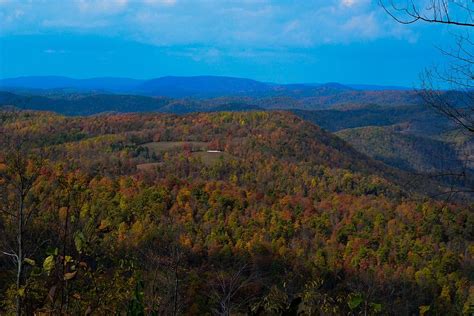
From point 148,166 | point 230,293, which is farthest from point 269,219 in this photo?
point 230,293

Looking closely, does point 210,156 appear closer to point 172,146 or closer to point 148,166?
point 172,146

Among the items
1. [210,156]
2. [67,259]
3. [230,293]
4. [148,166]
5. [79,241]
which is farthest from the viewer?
[210,156]

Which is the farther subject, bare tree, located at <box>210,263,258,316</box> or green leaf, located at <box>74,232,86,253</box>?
bare tree, located at <box>210,263,258,316</box>

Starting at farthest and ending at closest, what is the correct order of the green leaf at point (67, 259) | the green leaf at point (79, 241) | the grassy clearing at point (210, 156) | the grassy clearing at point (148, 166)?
the grassy clearing at point (210, 156), the grassy clearing at point (148, 166), the green leaf at point (67, 259), the green leaf at point (79, 241)

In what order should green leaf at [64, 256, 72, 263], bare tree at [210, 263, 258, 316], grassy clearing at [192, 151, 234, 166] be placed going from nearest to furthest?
green leaf at [64, 256, 72, 263]
bare tree at [210, 263, 258, 316]
grassy clearing at [192, 151, 234, 166]

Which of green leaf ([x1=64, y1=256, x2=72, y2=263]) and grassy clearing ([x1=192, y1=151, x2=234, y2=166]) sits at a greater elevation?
green leaf ([x1=64, y1=256, x2=72, y2=263])

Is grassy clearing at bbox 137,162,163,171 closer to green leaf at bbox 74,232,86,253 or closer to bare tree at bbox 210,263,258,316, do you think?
bare tree at bbox 210,263,258,316

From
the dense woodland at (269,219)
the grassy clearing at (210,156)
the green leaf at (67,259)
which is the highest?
the green leaf at (67,259)

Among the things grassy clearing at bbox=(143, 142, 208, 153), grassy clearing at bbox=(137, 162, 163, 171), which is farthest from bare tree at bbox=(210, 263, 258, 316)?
grassy clearing at bbox=(143, 142, 208, 153)

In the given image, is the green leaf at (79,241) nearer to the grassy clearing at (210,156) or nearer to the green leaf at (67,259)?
the green leaf at (67,259)

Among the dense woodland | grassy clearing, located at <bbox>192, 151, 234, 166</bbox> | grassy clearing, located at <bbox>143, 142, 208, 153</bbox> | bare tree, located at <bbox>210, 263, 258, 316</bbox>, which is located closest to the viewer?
bare tree, located at <bbox>210, 263, 258, 316</bbox>

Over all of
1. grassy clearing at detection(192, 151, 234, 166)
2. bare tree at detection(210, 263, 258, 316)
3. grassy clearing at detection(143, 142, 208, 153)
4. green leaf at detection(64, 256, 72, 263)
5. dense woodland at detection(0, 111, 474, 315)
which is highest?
green leaf at detection(64, 256, 72, 263)

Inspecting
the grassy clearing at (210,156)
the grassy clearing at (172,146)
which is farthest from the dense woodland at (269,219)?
the grassy clearing at (210,156)
